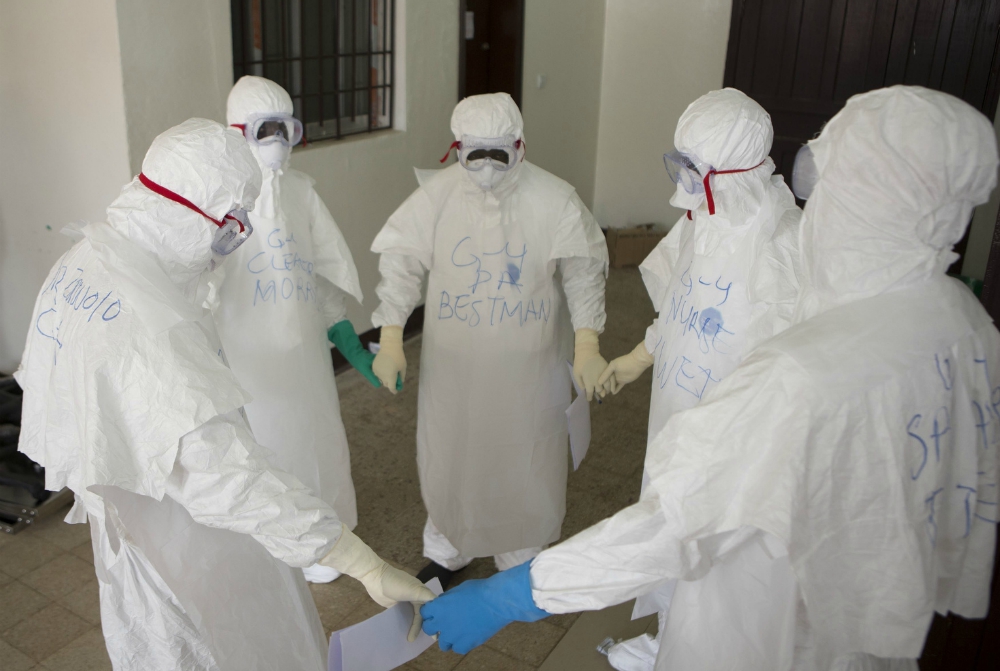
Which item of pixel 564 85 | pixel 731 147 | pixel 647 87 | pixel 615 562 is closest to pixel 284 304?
pixel 731 147

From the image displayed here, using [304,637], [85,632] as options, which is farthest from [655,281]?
[85,632]

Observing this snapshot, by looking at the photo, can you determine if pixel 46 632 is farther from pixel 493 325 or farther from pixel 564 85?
pixel 564 85

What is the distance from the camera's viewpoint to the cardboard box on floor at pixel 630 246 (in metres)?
5.85

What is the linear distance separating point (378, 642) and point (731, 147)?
1.22 m

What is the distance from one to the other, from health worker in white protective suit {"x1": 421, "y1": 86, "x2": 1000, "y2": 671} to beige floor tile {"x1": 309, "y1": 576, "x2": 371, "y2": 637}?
4.35ft

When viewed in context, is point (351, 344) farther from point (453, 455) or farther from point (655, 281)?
point (655, 281)

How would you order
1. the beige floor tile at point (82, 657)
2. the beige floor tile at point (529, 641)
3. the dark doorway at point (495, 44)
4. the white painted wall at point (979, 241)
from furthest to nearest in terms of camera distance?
the dark doorway at point (495, 44), the white painted wall at point (979, 241), the beige floor tile at point (529, 641), the beige floor tile at point (82, 657)

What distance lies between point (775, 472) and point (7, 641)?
2.15m

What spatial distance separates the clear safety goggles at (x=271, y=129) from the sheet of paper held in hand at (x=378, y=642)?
1251 mm

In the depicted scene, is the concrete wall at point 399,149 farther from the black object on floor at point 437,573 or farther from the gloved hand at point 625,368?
the gloved hand at point 625,368

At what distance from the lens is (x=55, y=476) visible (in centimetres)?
136

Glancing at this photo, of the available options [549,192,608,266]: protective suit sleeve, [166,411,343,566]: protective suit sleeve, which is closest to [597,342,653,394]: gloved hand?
[549,192,608,266]: protective suit sleeve

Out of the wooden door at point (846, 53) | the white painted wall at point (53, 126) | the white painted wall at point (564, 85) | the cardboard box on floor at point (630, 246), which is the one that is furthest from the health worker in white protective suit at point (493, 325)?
the cardboard box on floor at point (630, 246)

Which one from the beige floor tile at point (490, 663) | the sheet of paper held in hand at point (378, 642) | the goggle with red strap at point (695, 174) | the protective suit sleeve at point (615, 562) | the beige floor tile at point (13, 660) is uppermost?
the goggle with red strap at point (695, 174)
